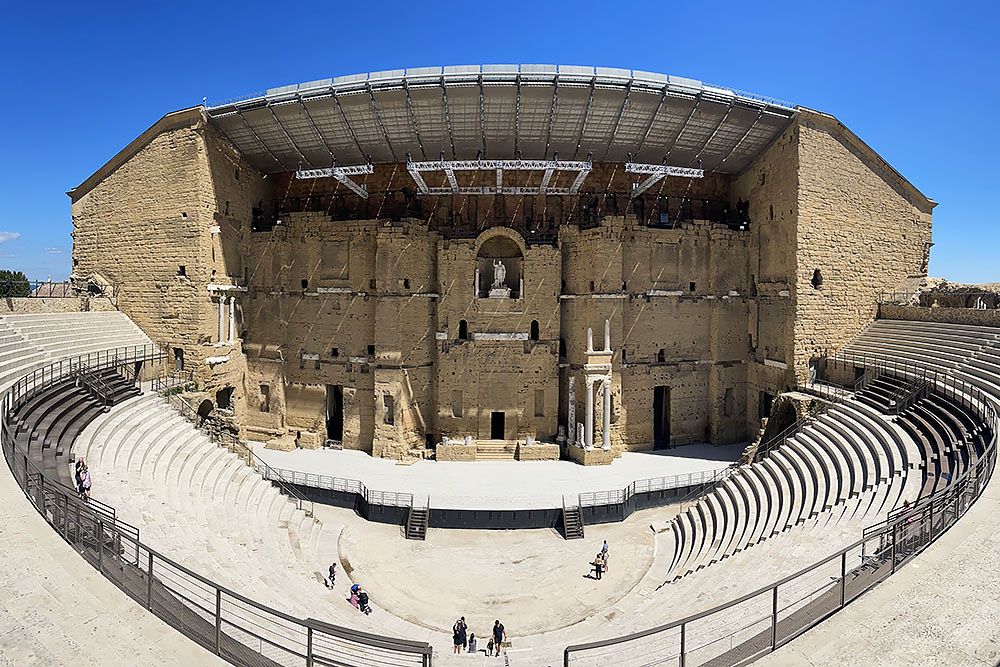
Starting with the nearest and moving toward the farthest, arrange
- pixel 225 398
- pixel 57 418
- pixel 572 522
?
pixel 57 418 → pixel 572 522 → pixel 225 398

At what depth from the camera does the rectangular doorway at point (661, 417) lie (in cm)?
3225

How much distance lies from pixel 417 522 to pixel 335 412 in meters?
12.2

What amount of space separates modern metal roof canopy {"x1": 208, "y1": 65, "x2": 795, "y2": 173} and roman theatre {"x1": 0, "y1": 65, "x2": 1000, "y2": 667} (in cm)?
18

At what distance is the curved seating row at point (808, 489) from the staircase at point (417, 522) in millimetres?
10201

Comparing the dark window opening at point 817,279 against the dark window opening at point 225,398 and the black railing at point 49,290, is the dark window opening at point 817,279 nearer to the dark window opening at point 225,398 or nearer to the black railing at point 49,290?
the dark window opening at point 225,398

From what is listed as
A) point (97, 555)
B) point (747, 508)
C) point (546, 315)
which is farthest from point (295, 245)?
point (747, 508)

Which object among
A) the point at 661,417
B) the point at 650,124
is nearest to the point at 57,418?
the point at 650,124

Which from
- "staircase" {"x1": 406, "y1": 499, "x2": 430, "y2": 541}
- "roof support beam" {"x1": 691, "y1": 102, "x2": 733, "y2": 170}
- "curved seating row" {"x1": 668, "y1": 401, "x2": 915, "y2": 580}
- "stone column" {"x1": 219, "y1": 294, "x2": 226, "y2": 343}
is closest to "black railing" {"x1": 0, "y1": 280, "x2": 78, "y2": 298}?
"stone column" {"x1": 219, "y1": 294, "x2": 226, "y2": 343}

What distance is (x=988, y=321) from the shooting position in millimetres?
23406

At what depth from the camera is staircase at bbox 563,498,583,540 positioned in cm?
2283

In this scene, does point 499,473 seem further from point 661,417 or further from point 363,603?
point 363,603

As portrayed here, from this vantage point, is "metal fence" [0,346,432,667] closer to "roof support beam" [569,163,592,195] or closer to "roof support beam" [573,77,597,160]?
"roof support beam" [569,163,592,195]

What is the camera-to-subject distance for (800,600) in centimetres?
731

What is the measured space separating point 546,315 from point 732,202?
14996 mm
